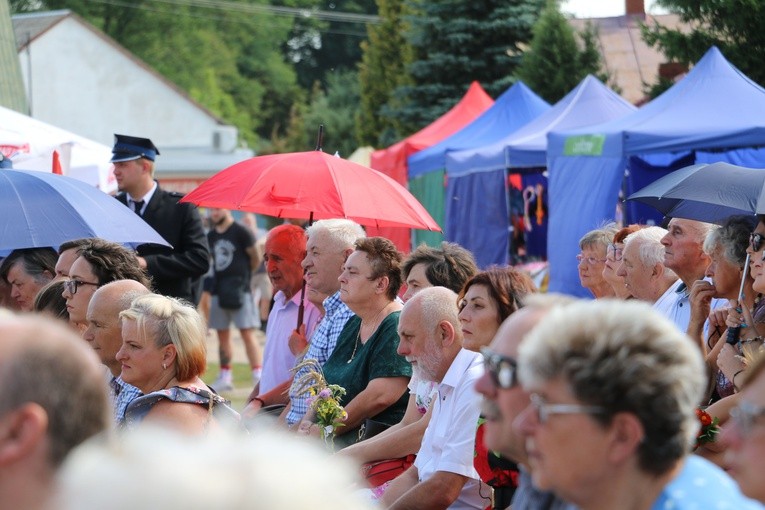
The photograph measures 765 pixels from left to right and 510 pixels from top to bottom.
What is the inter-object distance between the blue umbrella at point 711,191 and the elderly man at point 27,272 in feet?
11.0

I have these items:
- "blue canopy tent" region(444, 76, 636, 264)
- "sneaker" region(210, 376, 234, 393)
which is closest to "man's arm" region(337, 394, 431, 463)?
"sneaker" region(210, 376, 234, 393)

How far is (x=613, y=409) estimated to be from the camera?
2230 mm

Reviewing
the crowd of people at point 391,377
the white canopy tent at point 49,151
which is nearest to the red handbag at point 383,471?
the crowd of people at point 391,377

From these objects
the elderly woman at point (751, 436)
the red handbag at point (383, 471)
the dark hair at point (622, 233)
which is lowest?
the red handbag at point (383, 471)

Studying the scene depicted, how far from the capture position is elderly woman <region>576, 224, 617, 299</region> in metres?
6.53

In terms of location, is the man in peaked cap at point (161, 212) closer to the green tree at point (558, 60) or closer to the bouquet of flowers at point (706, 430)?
the bouquet of flowers at point (706, 430)

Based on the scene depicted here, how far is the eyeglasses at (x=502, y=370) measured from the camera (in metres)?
2.47

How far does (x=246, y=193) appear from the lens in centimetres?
676

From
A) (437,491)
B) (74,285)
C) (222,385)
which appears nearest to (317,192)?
(74,285)

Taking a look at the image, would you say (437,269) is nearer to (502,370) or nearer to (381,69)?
(502,370)

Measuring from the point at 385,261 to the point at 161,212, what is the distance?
2378mm

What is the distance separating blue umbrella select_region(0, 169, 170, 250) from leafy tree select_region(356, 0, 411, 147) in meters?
24.1

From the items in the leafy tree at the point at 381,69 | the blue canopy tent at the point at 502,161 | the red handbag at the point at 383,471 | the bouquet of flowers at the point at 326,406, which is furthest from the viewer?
the leafy tree at the point at 381,69

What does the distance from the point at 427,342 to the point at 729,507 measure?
236cm
